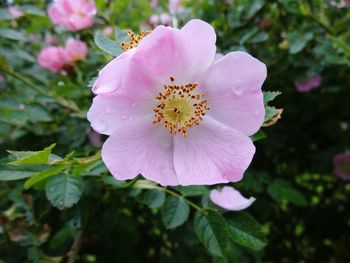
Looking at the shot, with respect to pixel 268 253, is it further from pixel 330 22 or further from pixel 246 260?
pixel 330 22

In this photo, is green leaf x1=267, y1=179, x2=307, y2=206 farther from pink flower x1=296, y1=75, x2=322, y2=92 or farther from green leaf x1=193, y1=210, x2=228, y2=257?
green leaf x1=193, y1=210, x2=228, y2=257

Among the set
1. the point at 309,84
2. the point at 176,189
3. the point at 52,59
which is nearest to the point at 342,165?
the point at 309,84

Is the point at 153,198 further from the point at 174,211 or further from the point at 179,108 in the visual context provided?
the point at 179,108

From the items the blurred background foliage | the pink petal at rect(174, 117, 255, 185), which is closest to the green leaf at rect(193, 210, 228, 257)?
the blurred background foliage

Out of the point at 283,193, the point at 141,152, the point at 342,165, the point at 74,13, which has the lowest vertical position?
the point at 342,165

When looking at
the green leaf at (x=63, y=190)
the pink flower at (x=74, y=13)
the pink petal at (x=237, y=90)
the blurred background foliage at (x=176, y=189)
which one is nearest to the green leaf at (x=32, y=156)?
the blurred background foliage at (x=176, y=189)

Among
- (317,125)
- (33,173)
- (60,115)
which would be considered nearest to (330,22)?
(317,125)

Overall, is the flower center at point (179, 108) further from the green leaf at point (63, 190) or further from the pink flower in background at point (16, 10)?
the pink flower in background at point (16, 10)
